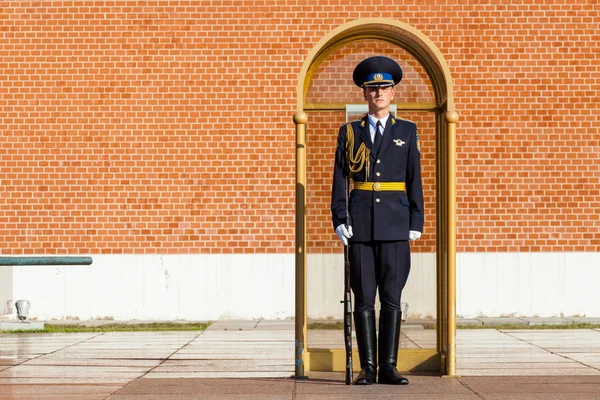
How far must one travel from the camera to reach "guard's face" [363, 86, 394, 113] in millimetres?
7285

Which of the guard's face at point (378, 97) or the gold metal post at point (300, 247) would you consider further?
the gold metal post at point (300, 247)

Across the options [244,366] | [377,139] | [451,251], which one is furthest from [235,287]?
[377,139]

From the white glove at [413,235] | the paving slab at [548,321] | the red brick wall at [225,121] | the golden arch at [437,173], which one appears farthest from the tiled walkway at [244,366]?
the red brick wall at [225,121]

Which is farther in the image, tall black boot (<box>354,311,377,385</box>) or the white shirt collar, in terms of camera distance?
the white shirt collar

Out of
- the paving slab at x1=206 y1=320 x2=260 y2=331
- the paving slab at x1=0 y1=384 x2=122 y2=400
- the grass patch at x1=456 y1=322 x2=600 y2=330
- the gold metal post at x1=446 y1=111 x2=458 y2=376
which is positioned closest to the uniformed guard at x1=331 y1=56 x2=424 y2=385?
the gold metal post at x1=446 y1=111 x2=458 y2=376

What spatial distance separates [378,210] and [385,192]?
0.45ft

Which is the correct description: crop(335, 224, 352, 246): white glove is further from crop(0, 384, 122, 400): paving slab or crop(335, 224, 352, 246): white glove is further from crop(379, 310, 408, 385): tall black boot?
crop(0, 384, 122, 400): paving slab

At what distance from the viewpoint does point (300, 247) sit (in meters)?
7.60

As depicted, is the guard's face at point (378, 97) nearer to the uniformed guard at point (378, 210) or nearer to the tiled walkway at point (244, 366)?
the uniformed guard at point (378, 210)

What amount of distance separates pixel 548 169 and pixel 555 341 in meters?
3.70

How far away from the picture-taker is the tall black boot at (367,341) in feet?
23.5

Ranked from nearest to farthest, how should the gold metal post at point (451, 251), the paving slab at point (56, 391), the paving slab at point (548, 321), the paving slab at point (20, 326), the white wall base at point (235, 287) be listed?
the paving slab at point (56, 391)
the gold metal post at point (451, 251)
the paving slab at point (20, 326)
the paving slab at point (548, 321)
the white wall base at point (235, 287)

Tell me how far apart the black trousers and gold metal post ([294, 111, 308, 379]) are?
1.54ft

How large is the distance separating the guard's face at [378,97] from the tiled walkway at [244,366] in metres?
1.56
